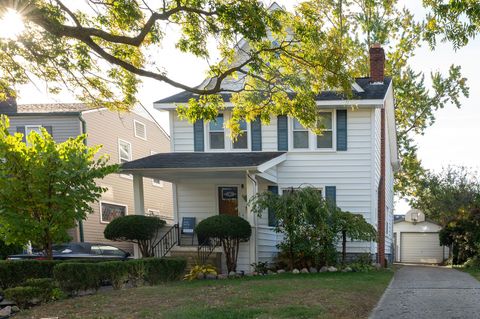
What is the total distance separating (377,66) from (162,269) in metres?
10.8

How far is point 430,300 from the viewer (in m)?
8.40

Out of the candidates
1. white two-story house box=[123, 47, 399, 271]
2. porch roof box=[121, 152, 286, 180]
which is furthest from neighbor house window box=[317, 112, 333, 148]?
porch roof box=[121, 152, 286, 180]

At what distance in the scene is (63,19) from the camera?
27.3ft

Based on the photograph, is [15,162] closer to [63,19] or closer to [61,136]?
[63,19]

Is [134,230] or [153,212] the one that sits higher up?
[134,230]

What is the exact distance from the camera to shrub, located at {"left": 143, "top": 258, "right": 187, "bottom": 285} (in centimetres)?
1067

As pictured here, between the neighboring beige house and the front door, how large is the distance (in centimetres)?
561

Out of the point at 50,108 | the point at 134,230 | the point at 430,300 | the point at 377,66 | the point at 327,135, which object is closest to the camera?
the point at 430,300

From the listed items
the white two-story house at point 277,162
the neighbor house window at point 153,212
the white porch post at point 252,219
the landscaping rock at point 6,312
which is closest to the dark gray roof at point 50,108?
the neighbor house window at point 153,212

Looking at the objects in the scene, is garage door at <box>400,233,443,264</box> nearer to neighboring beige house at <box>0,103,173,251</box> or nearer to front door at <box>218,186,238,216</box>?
neighboring beige house at <box>0,103,173,251</box>

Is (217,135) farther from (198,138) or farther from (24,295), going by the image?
(24,295)

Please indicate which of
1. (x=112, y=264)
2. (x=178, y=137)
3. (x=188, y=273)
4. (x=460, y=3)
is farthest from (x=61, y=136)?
(x=460, y=3)

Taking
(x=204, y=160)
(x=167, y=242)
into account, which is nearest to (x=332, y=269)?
(x=204, y=160)

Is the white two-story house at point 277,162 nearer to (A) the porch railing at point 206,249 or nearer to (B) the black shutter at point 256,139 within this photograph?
(B) the black shutter at point 256,139
